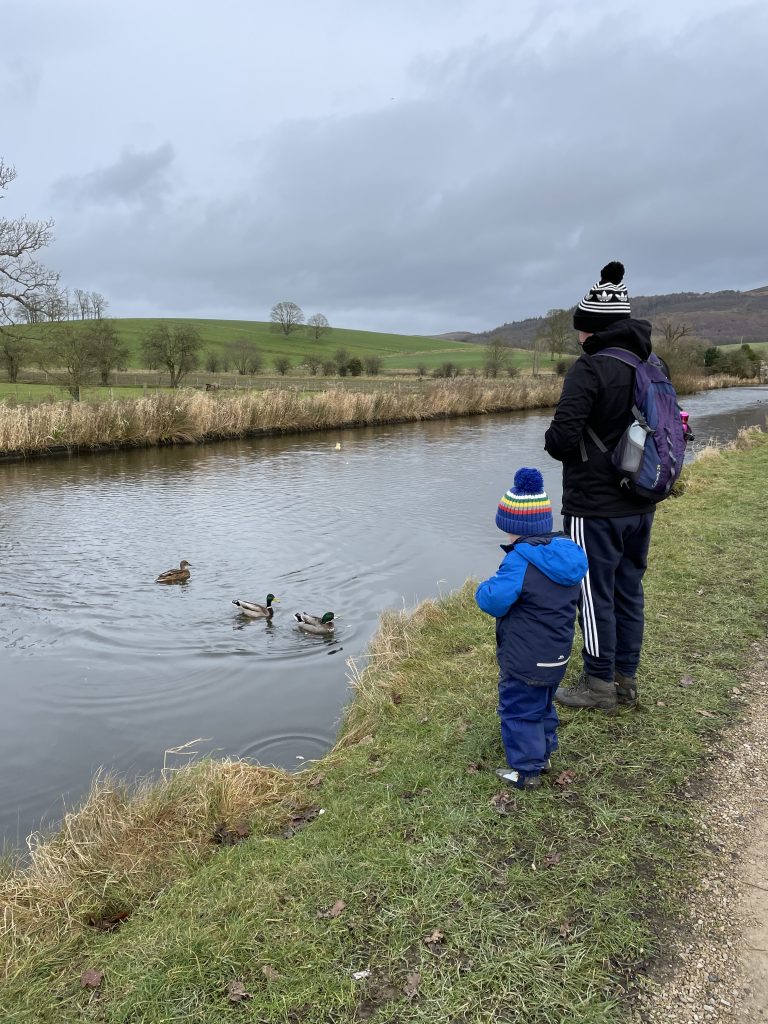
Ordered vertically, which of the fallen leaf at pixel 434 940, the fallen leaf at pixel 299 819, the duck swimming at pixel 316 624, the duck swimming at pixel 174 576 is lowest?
the duck swimming at pixel 316 624

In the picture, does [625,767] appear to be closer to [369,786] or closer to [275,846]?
[369,786]

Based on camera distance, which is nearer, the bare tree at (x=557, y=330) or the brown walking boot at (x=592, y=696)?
the brown walking boot at (x=592, y=696)

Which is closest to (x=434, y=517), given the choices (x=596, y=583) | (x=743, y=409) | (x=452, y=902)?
(x=596, y=583)

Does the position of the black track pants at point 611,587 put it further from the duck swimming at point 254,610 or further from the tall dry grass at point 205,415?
the tall dry grass at point 205,415

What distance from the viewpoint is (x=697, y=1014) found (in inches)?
98.5

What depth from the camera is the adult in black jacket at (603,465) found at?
4012mm

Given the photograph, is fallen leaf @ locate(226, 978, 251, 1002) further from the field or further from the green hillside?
the green hillside

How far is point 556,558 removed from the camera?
3.62m

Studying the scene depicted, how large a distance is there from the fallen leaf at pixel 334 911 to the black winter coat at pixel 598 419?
2460mm

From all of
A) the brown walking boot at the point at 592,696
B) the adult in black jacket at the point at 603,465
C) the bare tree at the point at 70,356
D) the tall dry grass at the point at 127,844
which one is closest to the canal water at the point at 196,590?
the tall dry grass at the point at 127,844

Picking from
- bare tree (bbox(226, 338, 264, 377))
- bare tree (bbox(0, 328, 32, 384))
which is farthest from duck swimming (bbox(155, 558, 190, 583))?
bare tree (bbox(226, 338, 264, 377))

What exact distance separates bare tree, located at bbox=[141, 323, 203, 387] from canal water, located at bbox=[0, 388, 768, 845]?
22916 millimetres

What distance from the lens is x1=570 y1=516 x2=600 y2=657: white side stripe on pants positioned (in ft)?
13.8

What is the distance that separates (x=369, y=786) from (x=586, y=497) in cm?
219
